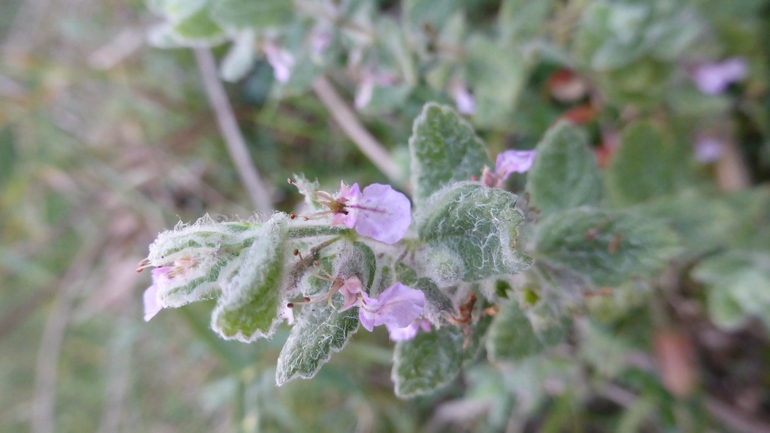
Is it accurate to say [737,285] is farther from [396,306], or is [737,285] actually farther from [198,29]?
[198,29]

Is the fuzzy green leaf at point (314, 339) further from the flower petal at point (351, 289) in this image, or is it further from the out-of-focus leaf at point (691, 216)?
the out-of-focus leaf at point (691, 216)

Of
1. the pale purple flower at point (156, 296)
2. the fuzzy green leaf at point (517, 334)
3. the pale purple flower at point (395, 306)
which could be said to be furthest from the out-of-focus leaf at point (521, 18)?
the pale purple flower at point (156, 296)

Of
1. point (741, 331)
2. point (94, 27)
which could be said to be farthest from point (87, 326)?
point (741, 331)

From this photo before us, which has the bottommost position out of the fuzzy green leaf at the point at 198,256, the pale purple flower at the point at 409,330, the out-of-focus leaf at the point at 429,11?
the pale purple flower at the point at 409,330

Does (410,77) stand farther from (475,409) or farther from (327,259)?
(475,409)

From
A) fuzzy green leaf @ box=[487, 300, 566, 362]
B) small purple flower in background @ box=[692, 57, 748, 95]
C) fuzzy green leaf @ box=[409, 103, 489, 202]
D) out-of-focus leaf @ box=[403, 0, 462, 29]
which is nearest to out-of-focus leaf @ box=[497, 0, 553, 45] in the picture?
out-of-focus leaf @ box=[403, 0, 462, 29]

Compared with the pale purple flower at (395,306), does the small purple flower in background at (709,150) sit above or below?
above

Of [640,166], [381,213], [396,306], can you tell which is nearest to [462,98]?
[640,166]
